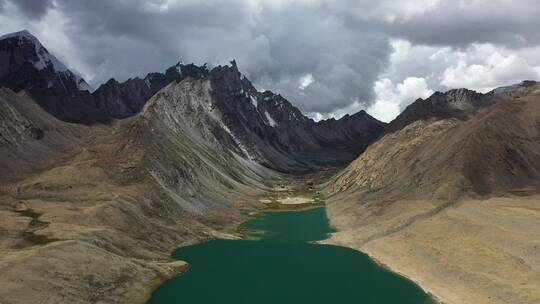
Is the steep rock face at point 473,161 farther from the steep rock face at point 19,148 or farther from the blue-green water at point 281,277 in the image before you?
the steep rock face at point 19,148

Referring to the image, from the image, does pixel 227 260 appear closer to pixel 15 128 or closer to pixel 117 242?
pixel 117 242

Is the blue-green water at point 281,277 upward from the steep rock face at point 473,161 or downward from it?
downward

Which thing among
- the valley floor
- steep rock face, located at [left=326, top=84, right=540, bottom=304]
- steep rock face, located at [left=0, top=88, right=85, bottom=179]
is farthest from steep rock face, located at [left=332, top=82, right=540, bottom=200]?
steep rock face, located at [left=0, top=88, right=85, bottom=179]

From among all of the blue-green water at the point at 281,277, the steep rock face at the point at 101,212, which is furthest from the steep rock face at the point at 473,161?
the steep rock face at the point at 101,212

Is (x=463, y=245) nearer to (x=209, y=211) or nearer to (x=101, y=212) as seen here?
(x=101, y=212)

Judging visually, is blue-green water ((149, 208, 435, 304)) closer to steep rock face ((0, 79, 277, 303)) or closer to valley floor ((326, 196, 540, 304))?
valley floor ((326, 196, 540, 304))

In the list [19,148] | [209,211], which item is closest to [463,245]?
[209,211]
